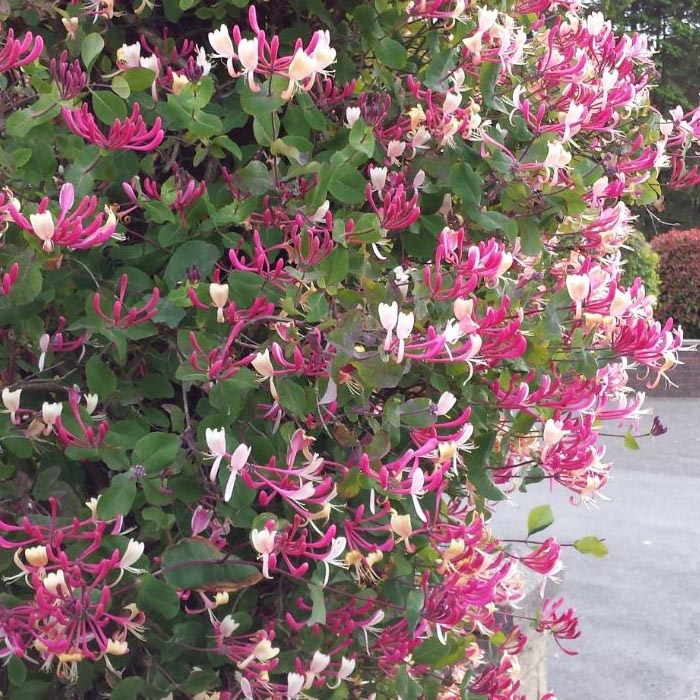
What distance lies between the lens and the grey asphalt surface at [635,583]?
395 centimetres

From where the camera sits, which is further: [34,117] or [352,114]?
[352,114]

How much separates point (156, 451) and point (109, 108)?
1.47 ft

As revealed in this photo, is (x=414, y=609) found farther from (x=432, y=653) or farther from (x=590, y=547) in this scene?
(x=590, y=547)

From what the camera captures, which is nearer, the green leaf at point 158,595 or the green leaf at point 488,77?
the green leaf at point 158,595

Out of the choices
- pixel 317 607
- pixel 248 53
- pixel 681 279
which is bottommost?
pixel 681 279

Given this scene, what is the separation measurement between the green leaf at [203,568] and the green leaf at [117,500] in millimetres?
81

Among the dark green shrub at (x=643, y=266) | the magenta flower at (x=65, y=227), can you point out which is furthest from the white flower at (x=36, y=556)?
the dark green shrub at (x=643, y=266)

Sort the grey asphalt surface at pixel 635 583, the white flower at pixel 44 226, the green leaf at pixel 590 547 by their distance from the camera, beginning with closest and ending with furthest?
the white flower at pixel 44 226 < the green leaf at pixel 590 547 < the grey asphalt surface at pixel 635 583

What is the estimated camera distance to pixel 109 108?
3.91ft

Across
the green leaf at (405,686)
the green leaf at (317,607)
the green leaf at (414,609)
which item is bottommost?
the green leaf at (405,686)

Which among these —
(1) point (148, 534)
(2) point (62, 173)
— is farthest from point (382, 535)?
(2) point (62, 173)

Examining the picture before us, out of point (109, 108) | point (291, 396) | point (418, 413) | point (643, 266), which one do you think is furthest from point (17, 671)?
point (643, 266)

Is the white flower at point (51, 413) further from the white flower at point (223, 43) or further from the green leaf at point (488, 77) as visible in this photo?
the green leaf at point (488, 77)

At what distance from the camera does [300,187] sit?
4.19 ft
